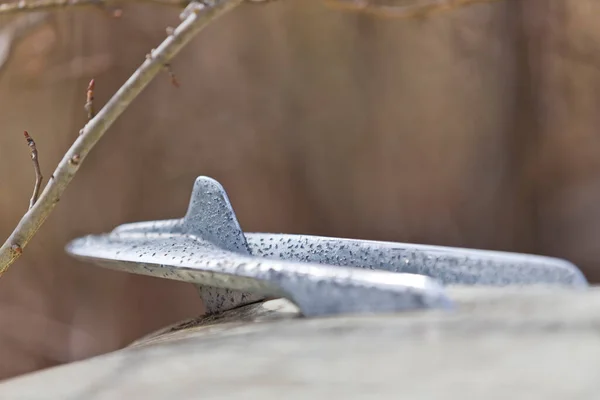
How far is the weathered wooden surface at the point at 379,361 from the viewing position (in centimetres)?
30

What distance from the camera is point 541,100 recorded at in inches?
93.1

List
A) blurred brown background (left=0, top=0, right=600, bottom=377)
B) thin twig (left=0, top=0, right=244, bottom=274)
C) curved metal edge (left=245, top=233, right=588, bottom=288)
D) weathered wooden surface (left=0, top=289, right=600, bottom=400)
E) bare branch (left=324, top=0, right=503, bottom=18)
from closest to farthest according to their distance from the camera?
weathered wooden surface (left=0, top=289, right=600, bottom=400) < curved metal edge (left=245, top=233, right=588, bottom=288) < thin twig (left=0, top=0, right=244, bottom=274) < bare branch (left=324, top=0, right=503, bottom=18) < blurred brown background (left=0, top=0, right=600, bottom=377)

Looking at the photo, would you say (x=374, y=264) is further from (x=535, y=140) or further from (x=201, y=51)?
(x=535, y=140)

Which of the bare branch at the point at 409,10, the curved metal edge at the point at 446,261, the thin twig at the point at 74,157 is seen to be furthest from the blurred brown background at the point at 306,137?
the curved metal edge at the point at 446,261

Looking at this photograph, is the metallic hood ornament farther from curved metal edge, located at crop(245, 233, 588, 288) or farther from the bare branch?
the bare branch

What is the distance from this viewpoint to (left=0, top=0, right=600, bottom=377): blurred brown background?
210 centimetres

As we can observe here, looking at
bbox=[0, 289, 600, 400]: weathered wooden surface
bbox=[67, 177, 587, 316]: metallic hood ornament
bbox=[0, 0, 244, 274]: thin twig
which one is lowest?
bbox=[0, 289, 600, 400]: weathered wooden surface

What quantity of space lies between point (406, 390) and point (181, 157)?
6.43ft

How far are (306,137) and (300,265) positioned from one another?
187 centimetres

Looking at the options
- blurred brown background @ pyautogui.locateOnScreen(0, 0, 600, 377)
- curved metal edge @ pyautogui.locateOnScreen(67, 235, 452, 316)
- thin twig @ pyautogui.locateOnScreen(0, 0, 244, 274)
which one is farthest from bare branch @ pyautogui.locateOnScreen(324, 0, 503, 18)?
curved metal edge @ pyautogui.locateOnScreen(67, 235, 452, 316)

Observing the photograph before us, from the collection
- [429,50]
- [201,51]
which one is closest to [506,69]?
[429,50]

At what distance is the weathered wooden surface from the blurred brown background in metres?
1.79

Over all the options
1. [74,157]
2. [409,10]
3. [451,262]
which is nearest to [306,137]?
[409,10]

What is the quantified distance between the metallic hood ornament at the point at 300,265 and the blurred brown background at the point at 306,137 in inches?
59.4
